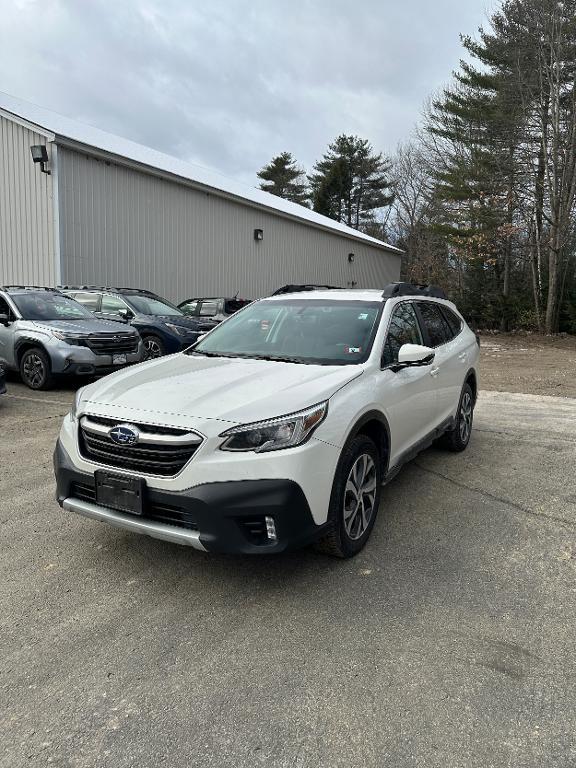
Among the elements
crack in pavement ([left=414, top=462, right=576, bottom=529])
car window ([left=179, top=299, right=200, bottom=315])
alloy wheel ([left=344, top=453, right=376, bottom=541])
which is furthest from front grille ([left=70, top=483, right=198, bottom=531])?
car window ([left=179, top=299, right=200, bottom=315])

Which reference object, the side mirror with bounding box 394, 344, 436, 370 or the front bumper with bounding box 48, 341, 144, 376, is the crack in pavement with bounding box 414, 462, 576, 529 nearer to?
the side mirror with bounding box 394, 344, 436, 370

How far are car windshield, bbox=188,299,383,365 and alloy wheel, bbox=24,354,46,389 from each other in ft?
16.2

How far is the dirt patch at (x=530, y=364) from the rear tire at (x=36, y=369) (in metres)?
7.43

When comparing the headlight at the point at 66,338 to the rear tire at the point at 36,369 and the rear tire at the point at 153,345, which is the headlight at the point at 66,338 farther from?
the rear tire at the point at 153,345

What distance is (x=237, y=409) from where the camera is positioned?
2900 millimetres

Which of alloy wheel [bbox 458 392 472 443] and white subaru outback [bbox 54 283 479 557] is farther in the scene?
alloy wheel [bbox 458 392 472 443]

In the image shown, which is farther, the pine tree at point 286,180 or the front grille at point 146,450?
the pine tree at point 286,180

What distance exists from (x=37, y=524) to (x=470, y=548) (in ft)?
9.49

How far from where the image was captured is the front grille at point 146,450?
9.27 ft

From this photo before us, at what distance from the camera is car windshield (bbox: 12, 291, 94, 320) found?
9125 mm

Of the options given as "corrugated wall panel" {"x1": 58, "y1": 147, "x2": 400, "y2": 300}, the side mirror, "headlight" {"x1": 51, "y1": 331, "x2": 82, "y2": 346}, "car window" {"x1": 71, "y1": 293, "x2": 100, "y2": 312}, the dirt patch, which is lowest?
the dirt patch

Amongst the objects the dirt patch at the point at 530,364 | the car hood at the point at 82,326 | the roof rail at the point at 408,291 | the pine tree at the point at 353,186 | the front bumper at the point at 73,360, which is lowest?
the dirt patch at the point at 530,364

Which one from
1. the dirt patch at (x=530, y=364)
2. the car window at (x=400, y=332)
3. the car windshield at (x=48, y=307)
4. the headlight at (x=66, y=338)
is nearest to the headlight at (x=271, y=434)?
the car window at (x=400, y=332)

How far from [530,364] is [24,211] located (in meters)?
13.4
